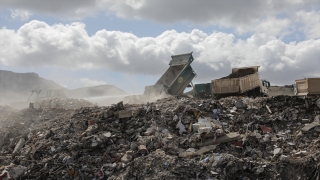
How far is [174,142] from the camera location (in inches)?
287

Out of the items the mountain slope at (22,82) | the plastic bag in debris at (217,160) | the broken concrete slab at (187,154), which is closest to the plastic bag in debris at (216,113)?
the broken concrete slab at (187,154)

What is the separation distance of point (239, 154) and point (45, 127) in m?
5.44

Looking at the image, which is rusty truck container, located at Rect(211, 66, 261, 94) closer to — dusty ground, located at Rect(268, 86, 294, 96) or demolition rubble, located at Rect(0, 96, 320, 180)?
demolition rubble, located at Rect(0, 96, 320, 180)

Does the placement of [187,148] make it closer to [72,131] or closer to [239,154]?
[239,154]

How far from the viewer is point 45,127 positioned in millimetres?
8969

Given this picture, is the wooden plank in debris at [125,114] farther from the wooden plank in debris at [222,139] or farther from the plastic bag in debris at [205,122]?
the wooden plank in debris at [222,139]

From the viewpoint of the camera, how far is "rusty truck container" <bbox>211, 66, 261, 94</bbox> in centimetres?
1194

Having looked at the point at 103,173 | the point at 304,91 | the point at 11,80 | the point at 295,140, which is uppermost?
the point at 11,80

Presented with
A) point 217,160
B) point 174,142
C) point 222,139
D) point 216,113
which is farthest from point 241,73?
point 217,160

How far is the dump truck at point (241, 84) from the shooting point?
1199cm

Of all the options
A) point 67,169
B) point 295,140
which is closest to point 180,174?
point 67,169

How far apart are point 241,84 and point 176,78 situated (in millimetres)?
3078

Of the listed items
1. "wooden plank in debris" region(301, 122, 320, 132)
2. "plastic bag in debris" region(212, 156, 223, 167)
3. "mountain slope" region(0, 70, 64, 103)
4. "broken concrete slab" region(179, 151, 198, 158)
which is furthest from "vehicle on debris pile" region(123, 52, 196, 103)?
"mountain slope" region(0, 70, 64, 103)

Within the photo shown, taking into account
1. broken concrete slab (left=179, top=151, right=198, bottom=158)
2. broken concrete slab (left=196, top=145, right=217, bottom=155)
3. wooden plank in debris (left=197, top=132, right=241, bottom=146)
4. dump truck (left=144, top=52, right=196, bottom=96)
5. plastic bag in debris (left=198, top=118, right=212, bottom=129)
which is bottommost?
broken concrete slab (left=179, top=151, right=198, bottom=158)
